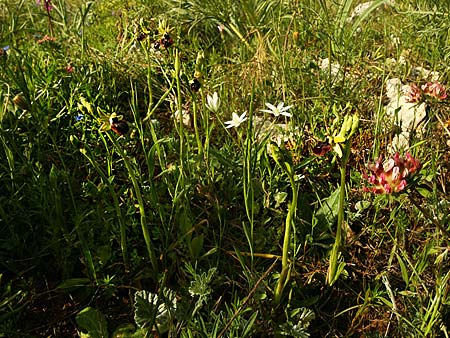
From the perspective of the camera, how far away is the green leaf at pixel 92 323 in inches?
44.1

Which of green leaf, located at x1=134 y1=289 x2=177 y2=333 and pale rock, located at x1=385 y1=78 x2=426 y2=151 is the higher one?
pale rock, located at x1=385 y1=78 x2=426 y2=151

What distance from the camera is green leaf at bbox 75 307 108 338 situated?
1.12m

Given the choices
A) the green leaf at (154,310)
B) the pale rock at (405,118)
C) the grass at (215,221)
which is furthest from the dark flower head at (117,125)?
the pale rock at (405,118)

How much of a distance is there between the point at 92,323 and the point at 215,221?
0.42 m

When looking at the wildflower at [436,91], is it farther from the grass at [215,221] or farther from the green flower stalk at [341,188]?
the green flower stalk at [341,188]

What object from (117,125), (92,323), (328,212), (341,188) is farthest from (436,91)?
(92,323)

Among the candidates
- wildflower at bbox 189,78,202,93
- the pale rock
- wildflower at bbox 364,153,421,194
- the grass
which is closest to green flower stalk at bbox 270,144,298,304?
the grass

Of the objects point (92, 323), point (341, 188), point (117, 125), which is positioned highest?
point (117, 125)

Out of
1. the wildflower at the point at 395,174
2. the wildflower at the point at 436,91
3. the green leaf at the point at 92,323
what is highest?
the wildflower at the point at 395,174

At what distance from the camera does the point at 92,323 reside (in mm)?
1132

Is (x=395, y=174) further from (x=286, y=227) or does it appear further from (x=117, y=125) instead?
(x=117, y=125)

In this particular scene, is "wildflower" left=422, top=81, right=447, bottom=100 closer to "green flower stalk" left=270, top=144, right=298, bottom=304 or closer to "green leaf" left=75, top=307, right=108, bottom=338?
"green flower stalk" left=270, top=144, right=298, bottom=304

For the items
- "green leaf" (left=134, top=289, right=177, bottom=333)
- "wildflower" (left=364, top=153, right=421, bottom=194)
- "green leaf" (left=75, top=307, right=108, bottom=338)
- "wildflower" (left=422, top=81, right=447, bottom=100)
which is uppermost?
"wildflower" (left=364, top=153, right=421, bottom=194)

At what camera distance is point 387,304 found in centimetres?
116
